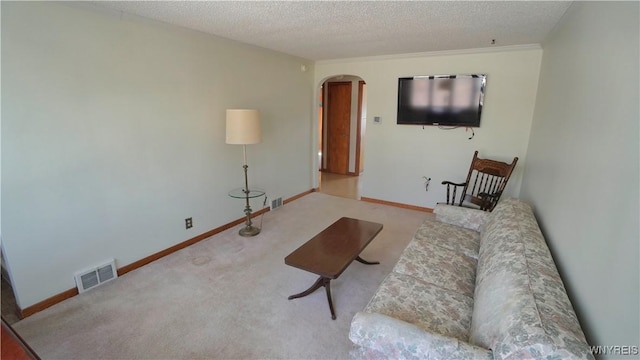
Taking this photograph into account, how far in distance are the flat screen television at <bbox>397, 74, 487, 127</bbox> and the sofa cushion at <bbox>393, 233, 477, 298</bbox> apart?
217cm

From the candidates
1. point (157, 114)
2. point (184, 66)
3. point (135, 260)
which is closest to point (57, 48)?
point (157, 114)

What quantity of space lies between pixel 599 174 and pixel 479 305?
79 cm

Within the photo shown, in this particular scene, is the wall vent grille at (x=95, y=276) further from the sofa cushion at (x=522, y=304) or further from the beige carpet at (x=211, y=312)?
the sofa cushion at (x=522, y=304)

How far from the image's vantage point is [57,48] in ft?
6.81

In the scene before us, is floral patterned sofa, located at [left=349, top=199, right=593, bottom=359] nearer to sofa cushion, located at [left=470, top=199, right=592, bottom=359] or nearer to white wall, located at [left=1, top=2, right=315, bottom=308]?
sofa cushion, located at [left=470, top=199, right=592, bottom=359]

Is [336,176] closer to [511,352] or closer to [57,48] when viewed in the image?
[57,48]

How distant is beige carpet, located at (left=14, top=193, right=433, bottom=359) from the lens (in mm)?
1874

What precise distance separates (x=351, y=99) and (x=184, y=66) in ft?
13.6

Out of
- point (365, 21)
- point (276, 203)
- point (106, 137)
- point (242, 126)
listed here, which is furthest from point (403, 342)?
point (276, 203)

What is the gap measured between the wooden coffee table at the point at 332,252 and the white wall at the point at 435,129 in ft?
6.22

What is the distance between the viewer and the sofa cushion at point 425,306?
1531 mm

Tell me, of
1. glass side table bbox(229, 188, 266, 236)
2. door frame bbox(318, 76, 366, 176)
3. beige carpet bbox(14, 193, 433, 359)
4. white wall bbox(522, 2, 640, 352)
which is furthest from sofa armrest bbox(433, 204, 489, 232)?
door frame bbox(318, 76, 366, 176)

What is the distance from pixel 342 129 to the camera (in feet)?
22.0

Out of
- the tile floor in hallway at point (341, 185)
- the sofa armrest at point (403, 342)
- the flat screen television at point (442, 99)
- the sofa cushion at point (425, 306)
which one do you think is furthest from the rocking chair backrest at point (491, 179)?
the sofa armrest at point (403, 342)
